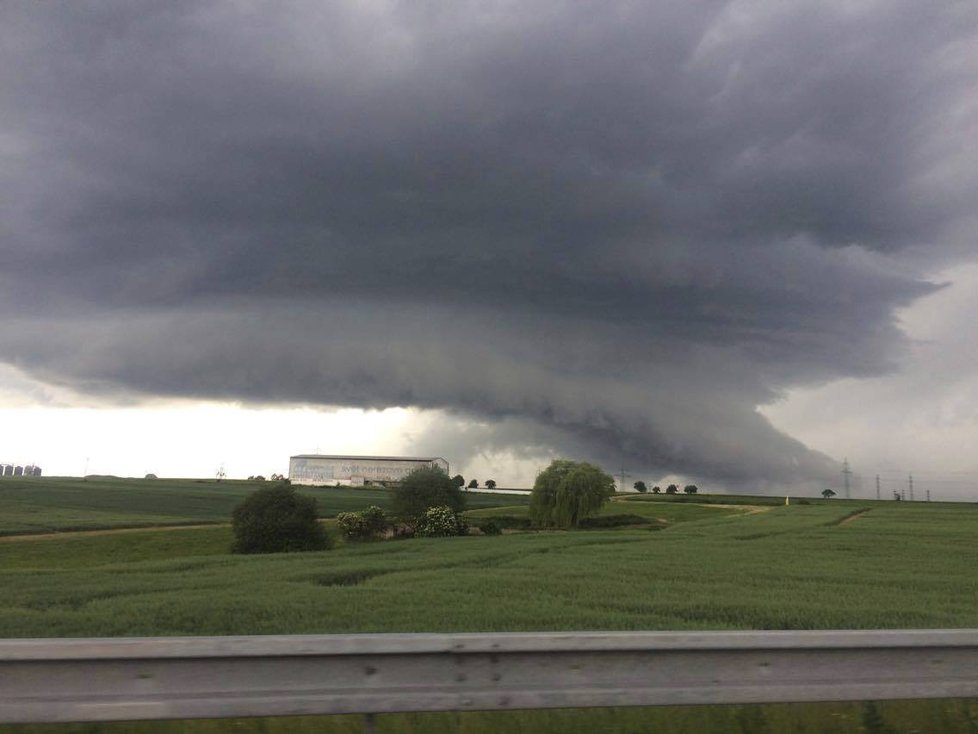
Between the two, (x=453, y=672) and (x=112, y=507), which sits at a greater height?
(x=453, y=672)

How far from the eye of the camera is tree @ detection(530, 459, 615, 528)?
2840 inches

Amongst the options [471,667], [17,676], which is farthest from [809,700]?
[17,676]

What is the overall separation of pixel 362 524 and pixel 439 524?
5.38 meters

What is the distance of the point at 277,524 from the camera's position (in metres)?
44.8

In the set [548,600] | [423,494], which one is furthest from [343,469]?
[548,600]

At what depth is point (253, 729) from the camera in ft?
18.4

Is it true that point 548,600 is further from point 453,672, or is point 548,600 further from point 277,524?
point 277,524

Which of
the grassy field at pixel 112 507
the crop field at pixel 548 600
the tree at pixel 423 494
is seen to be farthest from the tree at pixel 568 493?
the crop field at pixel 548 600

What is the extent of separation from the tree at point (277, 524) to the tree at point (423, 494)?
11.7 metres

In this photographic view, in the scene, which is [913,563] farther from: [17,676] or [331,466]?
[331,466]

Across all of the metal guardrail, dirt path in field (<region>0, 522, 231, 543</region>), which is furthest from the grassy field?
the metal guardrail

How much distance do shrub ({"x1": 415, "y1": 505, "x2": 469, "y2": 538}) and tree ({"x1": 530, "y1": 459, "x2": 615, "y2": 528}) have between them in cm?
1863

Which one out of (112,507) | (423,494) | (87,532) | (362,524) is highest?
(423,494)

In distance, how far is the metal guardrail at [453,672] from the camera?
451 cm
